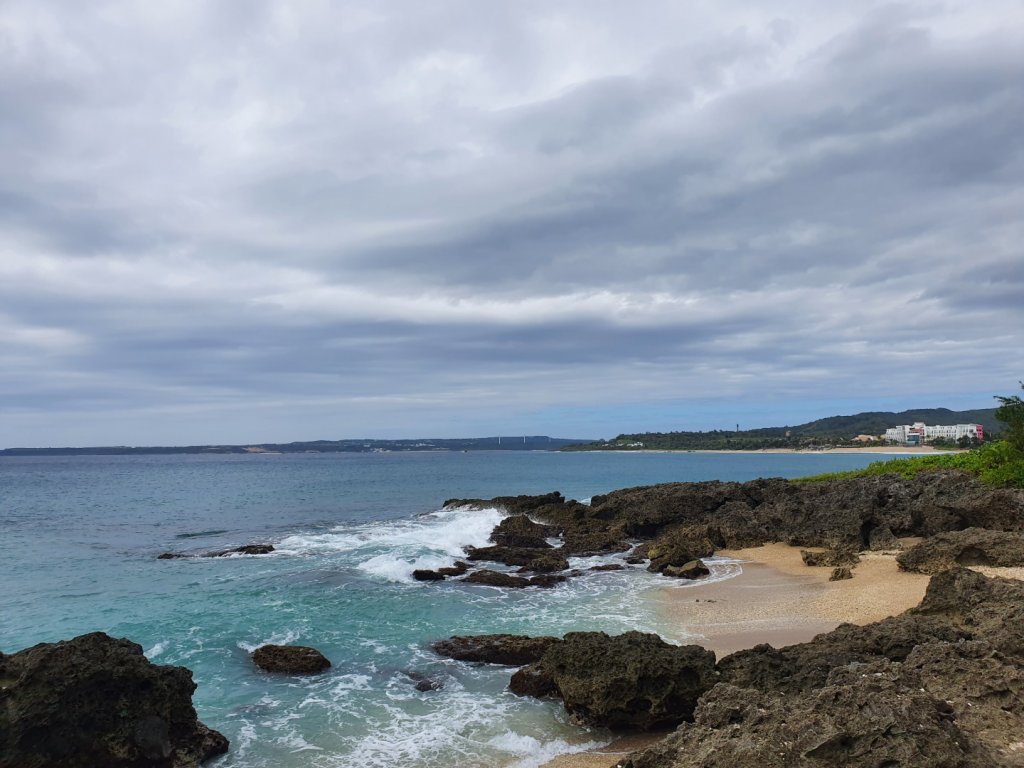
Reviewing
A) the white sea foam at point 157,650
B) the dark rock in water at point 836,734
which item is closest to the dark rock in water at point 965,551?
the dark rock in water at point 836,734

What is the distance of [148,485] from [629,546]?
6759cm

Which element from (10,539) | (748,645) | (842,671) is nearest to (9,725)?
(842,671)

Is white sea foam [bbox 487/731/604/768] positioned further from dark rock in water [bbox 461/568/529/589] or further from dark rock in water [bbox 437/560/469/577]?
dark rock in water [bbox 437/560/469/577]

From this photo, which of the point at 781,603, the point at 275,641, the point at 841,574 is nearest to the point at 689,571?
the point at 841,574

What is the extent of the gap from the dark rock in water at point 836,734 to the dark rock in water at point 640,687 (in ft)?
10.6

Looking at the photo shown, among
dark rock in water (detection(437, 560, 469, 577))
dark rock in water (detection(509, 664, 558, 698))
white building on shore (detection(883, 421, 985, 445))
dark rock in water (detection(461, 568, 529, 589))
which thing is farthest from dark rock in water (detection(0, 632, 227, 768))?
white building on shore (detection(883, 421, 985, 445))

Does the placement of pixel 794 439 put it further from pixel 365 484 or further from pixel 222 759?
pixel 222 759

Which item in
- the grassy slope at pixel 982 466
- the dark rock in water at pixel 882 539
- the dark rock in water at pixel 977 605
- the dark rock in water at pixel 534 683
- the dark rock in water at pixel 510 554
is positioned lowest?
the dark rock in water at pixel 510 554

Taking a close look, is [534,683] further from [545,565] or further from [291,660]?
[545,565]

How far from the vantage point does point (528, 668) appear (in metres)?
11.2

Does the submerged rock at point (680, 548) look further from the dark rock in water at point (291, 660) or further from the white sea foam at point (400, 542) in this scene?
the dark rock in water at point (291, 660)

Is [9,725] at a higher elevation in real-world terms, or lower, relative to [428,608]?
higher

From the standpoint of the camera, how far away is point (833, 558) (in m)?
20.0

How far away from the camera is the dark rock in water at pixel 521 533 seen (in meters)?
27.3
